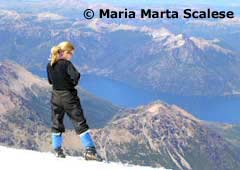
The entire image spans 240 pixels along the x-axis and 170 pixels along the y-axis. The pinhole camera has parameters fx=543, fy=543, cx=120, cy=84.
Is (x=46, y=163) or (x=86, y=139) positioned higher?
(x=86, y=139)

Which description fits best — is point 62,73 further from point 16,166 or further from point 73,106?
point 16,166

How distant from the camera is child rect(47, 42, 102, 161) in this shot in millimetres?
19875

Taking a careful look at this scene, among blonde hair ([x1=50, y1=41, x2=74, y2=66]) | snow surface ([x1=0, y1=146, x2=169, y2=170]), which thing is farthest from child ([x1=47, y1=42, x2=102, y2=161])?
snow surface ([x1=0, y1=146, x2=169, y2=170])

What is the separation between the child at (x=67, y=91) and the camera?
65.2 ft

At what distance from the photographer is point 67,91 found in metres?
20.1

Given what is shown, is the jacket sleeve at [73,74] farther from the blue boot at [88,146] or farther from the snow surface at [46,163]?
the snow surface at [46,163]

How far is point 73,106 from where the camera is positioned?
19.9 meters

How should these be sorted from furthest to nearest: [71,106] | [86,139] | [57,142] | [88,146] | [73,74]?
[57,142]
[88,146]
[86,139]
[71,106]
[73,74]

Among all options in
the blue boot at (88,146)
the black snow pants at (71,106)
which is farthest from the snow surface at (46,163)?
the black snow pants at (71,106)

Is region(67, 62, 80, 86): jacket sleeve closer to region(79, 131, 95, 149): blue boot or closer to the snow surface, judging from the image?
region(79, 131, 95, 149): blue boot

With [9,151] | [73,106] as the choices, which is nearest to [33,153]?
A: [9,151]

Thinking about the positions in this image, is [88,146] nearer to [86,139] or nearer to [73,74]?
[86,139]

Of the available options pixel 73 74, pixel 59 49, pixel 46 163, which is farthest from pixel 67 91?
pixel 46 163

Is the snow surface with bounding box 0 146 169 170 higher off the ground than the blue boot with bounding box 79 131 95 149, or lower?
lower
